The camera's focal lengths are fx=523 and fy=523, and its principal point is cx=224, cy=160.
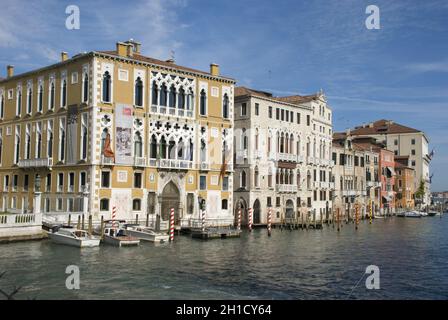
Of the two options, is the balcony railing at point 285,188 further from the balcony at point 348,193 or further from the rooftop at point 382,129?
the rooftop at point 382,129

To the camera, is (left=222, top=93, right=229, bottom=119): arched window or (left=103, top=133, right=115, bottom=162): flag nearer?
(left=103, top=133, right=115, bottom=162): flag

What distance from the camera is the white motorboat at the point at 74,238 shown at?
973 inches

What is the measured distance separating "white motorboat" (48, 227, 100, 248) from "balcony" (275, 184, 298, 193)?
69.1 feet

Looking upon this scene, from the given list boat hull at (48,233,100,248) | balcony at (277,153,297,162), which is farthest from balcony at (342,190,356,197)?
boat hull at (48,233,100,248)

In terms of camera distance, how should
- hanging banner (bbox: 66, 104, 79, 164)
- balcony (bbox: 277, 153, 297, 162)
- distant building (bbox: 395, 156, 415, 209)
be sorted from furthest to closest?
distant building (bbox: 395, 156, 415, 209) < balcony (bbox: 277, 153, 297, 162) < hanging banner (bbox: 66, 104, 79, 164)

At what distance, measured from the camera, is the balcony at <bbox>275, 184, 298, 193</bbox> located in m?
43.8

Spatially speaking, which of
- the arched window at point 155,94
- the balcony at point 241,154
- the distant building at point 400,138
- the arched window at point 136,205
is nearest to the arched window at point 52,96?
the arched window at point 155,94

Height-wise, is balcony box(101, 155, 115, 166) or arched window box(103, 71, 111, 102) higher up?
arched window box(103, 71, 111, 102)

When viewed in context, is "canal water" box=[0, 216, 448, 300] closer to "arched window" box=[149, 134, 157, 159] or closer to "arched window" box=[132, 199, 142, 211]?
"arched window" box=[132, 199, 142, 211]

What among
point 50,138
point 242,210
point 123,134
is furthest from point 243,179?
point 50,138

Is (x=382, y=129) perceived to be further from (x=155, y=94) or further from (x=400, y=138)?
(x=155, y=94)

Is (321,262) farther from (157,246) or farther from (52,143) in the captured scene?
(52,143)

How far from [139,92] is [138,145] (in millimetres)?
3360

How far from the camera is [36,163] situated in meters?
34.4
